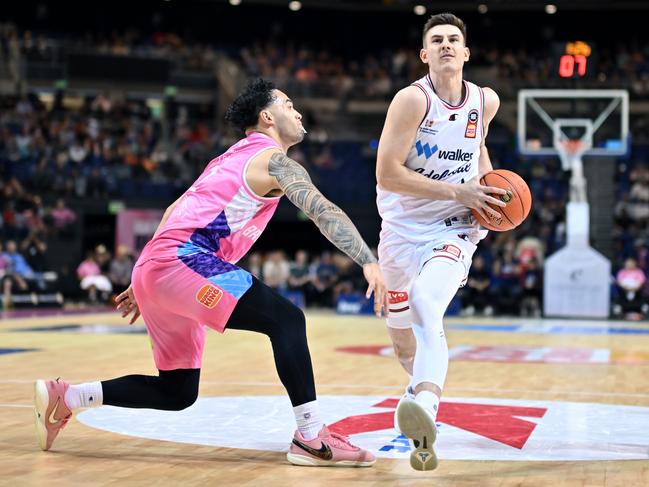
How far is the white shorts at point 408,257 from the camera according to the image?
5137 mm

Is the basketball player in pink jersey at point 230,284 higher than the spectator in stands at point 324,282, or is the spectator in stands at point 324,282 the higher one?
the basketball player in pink jersey at point 230,284

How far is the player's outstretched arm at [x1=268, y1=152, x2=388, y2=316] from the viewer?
164 inches

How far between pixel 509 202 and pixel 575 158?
15.3m

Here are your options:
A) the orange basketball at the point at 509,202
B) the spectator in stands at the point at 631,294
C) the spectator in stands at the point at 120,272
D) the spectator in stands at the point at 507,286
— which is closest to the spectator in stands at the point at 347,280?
the spectator in stands at the point at 507,286

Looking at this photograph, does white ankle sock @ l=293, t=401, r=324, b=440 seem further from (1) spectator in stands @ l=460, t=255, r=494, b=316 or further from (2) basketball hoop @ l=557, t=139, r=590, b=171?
(1) spectator in stands @ l=460, t=255, r=494, b=316

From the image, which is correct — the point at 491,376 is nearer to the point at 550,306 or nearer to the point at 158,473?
the point at 158,473

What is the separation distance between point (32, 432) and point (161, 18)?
95.4ft

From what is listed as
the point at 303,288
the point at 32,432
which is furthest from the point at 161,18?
the point at 32,432

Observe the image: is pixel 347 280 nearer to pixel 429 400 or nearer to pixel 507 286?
pixel 507 286

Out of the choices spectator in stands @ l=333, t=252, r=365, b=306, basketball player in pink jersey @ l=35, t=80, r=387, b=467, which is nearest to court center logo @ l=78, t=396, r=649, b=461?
basketball player in pink jersey @ l=35, t=80, r=387, b=467

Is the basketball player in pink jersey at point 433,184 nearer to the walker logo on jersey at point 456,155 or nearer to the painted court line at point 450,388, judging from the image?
the walker logo on jersey at point 456,155

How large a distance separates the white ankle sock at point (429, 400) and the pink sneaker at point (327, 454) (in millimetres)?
402

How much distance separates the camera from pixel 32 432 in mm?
5539

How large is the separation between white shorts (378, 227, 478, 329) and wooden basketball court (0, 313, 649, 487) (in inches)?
30.5
